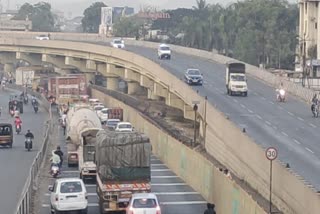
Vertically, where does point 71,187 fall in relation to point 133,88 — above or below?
above

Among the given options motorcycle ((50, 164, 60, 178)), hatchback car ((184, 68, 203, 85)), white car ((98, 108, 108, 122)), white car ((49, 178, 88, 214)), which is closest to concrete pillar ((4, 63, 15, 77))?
hatchback car ((184, 68, 203, 85))

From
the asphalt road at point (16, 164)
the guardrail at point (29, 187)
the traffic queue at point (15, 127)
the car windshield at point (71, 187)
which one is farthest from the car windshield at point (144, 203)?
the traffic queue at point (15, 127)

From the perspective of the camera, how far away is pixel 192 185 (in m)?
36.5

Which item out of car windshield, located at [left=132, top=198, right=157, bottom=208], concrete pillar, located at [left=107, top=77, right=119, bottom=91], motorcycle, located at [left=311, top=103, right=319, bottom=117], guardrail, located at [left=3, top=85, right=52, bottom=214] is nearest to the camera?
car windshield, located at [left=132, top=198, right=157, bottom=208]

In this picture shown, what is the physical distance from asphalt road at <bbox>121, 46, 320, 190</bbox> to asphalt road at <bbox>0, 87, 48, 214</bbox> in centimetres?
1050

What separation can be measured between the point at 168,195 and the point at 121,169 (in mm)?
5523

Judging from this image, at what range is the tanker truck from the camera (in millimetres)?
37719

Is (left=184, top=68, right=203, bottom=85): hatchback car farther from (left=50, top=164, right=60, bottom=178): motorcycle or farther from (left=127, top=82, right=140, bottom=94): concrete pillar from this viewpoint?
(left=127, top=82, right=140, bottom=94): concrete pillar

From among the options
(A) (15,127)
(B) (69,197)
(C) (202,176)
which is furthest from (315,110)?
(B) (69,197)

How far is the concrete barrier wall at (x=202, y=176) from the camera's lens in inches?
1023

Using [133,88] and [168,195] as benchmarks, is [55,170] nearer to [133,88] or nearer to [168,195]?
[168,195]

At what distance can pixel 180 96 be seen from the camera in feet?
211

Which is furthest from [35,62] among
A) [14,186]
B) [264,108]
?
[14,186]

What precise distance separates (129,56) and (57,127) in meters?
24.3
